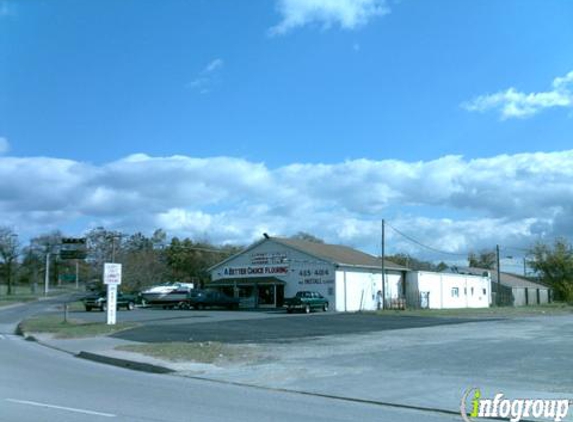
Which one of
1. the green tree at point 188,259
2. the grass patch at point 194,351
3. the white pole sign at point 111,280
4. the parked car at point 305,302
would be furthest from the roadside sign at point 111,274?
the green tree at point 188,259

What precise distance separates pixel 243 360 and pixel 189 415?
8.15 meters

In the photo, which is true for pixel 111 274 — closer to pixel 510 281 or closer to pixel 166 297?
pixel 166 297

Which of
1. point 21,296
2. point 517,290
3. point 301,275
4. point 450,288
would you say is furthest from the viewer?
point 517,290

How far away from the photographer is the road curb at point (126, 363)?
16.3m

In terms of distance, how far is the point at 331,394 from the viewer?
12406mm

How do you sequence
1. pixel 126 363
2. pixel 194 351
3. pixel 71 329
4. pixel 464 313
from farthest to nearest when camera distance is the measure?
pixel 464 313, pixel 71 329, pixel 194 351, pixel 126 363

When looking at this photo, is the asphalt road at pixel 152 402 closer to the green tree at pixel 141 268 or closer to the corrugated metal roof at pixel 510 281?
the green tree at pixel 141 268

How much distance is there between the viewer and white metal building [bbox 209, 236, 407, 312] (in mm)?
55688

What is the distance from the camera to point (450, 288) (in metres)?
71.8

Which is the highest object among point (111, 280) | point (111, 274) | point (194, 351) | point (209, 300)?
point (111, 274)

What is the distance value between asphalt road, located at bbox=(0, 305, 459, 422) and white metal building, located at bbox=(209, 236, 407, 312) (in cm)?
4052

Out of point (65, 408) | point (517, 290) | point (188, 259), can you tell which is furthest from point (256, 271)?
point (65, 408)

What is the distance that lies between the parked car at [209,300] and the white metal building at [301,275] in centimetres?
272

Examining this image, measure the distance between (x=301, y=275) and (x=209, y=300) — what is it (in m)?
8.10
